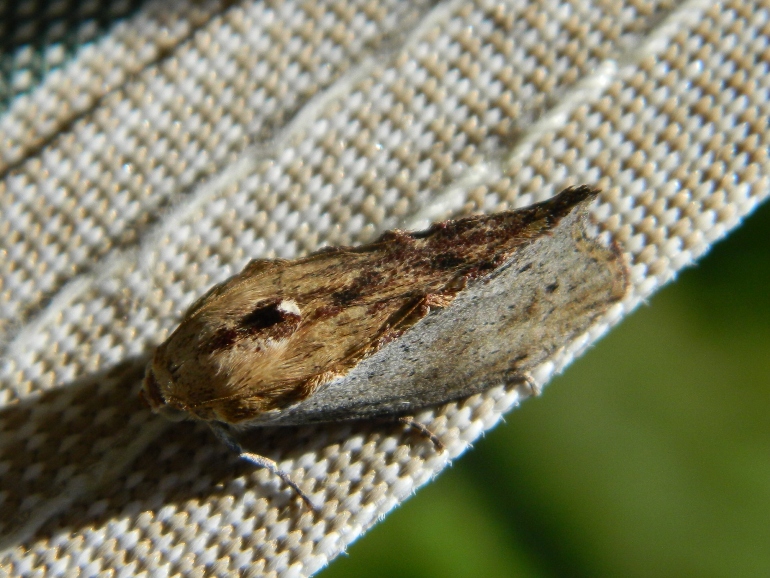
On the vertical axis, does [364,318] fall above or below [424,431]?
above

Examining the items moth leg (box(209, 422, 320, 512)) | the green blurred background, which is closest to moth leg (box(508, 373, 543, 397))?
moth leg (box(209, 422, 320, 512))

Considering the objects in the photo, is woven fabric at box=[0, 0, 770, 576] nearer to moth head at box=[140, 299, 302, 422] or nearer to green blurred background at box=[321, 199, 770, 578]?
moth head at box=[140, 299, 302, 422]

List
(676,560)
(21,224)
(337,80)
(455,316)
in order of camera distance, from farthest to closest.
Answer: (676,560) < (337,80) < (21,224) < (455,316)

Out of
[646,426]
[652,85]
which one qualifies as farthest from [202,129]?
[646,426]

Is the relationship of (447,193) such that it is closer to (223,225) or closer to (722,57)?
(223,225)

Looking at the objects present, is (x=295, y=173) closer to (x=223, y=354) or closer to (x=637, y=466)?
(x=223, y=354)

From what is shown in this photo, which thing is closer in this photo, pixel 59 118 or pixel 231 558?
pixel 231 558

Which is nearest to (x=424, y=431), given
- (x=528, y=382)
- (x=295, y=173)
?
(x=528, y=382)
